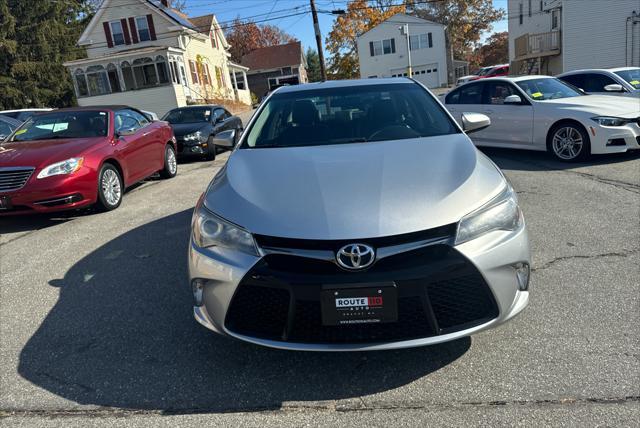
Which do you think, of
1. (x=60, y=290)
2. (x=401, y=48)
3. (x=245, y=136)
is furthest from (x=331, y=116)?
(x=401, y=48)

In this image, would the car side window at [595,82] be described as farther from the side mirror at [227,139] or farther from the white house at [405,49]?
the white house at [405,49]

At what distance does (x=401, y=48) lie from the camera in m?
47.3

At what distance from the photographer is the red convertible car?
5.84 m

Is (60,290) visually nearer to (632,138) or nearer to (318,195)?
(318,195)

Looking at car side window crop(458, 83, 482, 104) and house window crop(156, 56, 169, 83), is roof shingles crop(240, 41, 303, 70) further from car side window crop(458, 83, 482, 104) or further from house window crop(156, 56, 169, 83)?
car side window crop(458, 83, 482, 104)

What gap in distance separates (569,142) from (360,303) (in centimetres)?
706

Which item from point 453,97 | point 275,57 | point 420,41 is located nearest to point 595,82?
point 453,97

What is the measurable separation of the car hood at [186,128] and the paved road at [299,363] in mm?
7113

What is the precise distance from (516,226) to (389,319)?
0.91 meters

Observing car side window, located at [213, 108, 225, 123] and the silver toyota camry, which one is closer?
Answer: the silver toyota camry

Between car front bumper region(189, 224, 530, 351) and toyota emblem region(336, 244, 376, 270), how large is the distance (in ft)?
0.24

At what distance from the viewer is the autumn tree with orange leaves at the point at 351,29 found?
54.9 metres

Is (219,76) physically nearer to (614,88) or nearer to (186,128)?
(186,128)

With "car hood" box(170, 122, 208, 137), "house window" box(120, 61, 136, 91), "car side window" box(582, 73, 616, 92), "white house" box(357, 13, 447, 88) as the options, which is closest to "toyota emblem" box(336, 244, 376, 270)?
"car hood" box(170, 122, 208, 137)
